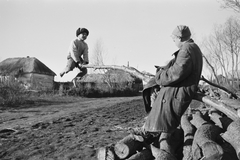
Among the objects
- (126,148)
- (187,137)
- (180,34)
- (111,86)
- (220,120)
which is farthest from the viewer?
(111,86)

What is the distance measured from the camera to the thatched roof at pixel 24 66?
42.3 metres

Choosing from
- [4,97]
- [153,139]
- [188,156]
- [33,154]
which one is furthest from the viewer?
[4,97]

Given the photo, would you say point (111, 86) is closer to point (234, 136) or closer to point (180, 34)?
point (180, 34)

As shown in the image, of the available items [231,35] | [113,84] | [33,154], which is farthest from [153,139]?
[231,35]

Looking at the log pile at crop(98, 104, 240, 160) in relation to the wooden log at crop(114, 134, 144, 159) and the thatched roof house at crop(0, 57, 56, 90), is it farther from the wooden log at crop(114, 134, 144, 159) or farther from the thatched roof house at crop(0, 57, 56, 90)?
the thatched roof house at crop(0, 57, 56, 90)

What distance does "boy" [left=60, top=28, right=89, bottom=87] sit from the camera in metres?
5.49

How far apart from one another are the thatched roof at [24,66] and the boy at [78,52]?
38.4 metres

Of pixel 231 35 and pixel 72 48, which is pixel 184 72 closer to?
pixel 72 48

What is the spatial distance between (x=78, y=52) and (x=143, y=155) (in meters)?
3.01

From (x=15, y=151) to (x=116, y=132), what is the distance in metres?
2.73

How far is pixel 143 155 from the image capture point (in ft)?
11.6

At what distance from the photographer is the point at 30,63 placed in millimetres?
44094

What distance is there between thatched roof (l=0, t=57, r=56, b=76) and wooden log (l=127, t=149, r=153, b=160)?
4098cm

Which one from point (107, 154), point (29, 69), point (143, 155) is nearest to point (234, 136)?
point (143, 155)
